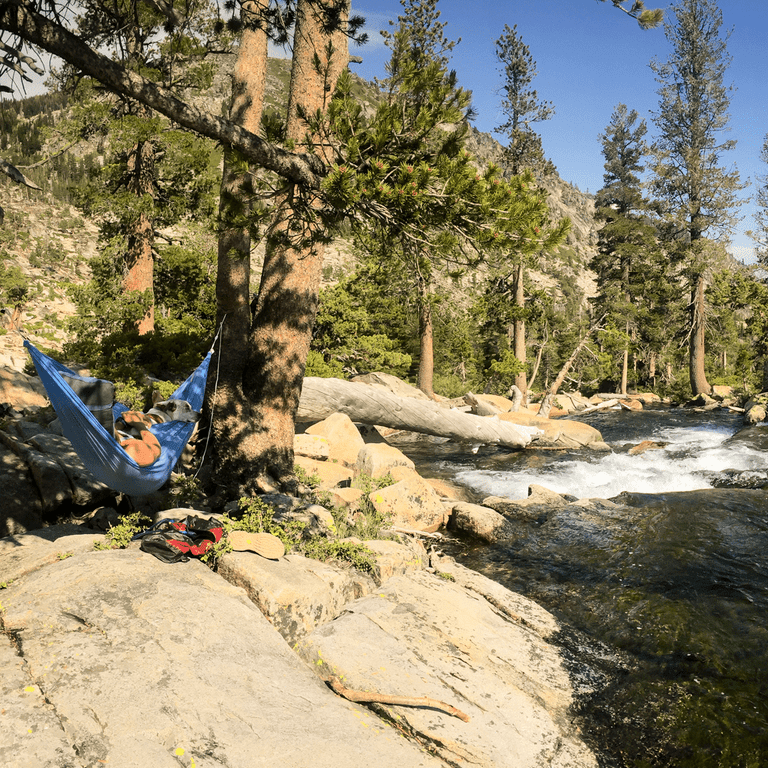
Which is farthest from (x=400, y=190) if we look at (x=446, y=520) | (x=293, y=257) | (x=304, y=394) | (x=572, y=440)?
(x=572, y=440)

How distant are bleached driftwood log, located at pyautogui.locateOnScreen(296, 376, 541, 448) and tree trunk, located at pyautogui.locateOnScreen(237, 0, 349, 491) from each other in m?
3.78

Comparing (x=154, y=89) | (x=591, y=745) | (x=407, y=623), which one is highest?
(x=154, y=89)

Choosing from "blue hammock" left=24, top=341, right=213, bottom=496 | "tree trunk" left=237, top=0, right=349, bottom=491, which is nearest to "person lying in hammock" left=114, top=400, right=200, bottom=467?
"blue hammock" left=24, top=341, right=213, bottom=496

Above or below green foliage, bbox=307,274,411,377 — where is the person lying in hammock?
below

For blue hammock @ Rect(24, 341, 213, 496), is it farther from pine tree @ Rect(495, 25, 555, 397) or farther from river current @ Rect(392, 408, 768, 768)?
pine tree @ Rect(495, 25, 555, 397)

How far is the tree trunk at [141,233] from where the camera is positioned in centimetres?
1099

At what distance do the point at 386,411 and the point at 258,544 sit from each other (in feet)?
21.3

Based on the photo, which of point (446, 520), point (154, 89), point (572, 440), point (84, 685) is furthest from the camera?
point (572, 440)

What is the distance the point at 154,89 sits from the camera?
2836 mm

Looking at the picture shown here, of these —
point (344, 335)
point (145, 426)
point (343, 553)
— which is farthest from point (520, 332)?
point (145, 426)

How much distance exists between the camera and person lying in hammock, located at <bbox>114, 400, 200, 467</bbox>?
437cm

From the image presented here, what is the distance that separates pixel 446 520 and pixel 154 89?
5812 millimetres

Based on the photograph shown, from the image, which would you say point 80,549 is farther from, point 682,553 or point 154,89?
point 682,553

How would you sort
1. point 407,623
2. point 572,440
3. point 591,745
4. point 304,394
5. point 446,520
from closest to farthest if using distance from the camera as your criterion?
point 591,745, point 407,623, point 446,520, point 304,394, point 572,440
